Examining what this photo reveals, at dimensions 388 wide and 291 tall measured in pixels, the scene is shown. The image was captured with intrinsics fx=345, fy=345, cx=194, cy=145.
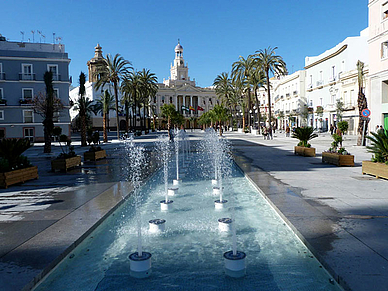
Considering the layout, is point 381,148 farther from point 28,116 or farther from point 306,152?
point 28,116

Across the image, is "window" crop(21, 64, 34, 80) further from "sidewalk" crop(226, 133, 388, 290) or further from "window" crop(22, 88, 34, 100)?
"sidewalk" crop(226, 133, 388, 290)

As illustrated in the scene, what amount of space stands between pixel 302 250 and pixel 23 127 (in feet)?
137

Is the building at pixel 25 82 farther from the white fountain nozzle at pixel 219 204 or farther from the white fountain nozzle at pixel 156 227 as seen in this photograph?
the white fountain nozzle at pixel 156 227

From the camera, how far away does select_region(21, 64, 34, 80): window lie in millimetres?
40438

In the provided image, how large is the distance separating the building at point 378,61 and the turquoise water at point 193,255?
845 inches

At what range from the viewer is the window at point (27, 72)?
40.4 metres

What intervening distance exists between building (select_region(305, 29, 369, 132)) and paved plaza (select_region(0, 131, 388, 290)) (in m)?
37.0

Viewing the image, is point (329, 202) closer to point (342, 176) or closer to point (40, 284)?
point (342, 176)

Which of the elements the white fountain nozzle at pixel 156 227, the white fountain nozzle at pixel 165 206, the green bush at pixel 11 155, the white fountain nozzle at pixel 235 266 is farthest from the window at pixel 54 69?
the white fountain nozzle at pixel 235 266

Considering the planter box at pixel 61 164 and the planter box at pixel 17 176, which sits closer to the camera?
the planter box at pixel 17 176

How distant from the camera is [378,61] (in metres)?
24.7

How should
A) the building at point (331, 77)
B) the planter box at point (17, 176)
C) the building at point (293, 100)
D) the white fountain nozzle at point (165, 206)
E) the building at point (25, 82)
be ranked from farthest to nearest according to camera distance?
the building at point (293, 100), the building at point (331, 77), the building at point (25, 82), the planter box at point (17, 176), the white fountain nozzle at point (165, 206)

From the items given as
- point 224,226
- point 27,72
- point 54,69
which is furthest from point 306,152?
point 27,72

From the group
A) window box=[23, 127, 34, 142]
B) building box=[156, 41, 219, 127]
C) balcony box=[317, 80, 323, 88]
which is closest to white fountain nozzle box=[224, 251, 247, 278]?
window box=[23, 127, 34, 142]
